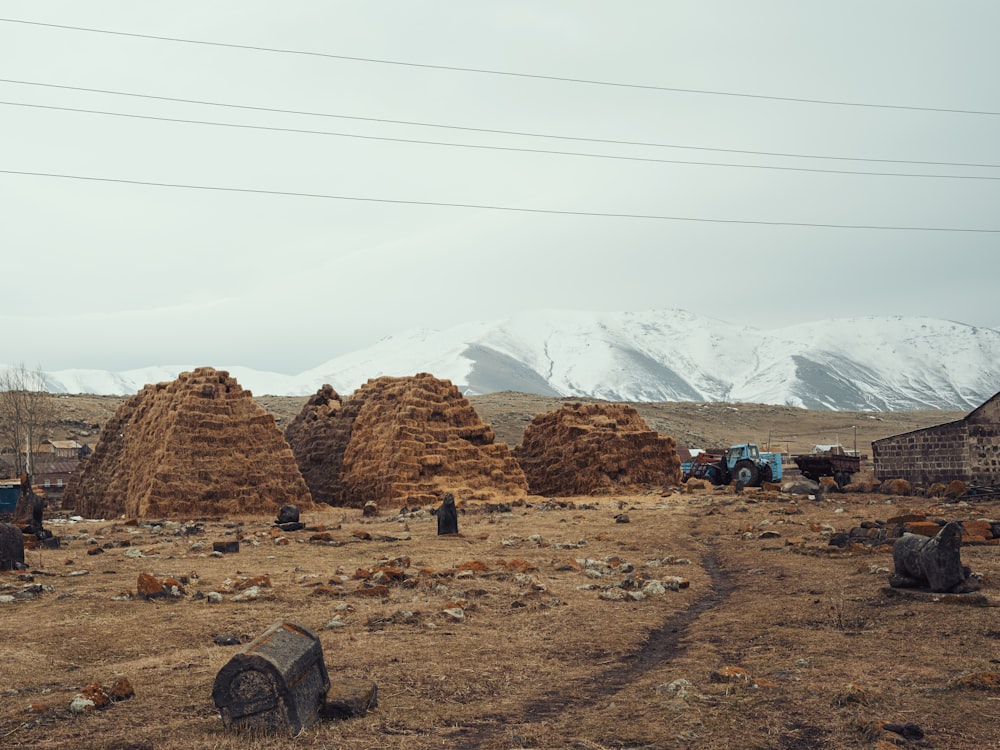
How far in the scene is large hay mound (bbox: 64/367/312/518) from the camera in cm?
2486

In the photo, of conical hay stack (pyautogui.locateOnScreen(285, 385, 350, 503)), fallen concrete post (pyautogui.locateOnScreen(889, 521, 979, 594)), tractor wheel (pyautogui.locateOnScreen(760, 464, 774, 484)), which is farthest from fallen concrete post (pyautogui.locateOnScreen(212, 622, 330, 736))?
tractor wheel (pyautogui.locateOnScreen(760, 464, 774, 484))

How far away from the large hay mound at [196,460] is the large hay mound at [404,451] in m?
2.96

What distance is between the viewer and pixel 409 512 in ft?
84.5

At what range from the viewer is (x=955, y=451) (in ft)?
93.5

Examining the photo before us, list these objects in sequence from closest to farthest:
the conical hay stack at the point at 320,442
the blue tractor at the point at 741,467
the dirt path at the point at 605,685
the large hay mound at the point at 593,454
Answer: the dirt path at the point at 605,685
the conical hay stack at the point at 320,442
the large hay mound at the point at 593,454
the blue tractor at the point at 741,467

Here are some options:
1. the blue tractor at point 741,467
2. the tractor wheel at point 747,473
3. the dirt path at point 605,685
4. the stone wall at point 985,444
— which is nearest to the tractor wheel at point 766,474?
the blue tractor at point 741,467

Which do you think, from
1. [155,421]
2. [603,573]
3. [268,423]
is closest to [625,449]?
[268,423]

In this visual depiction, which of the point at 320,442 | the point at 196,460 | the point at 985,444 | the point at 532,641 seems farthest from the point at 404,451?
the point at 532,641

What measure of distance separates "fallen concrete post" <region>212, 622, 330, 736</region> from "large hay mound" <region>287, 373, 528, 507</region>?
71.1 ft

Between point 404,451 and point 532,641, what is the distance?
1950 centimetres

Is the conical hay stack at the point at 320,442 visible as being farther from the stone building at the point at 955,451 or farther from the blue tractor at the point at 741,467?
the stone building at the point at 955,451

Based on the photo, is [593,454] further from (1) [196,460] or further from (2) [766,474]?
(1) [196,460]

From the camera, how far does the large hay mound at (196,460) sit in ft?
81.6

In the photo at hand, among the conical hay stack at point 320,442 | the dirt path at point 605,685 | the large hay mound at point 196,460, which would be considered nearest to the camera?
the dirt path at point 605,685
